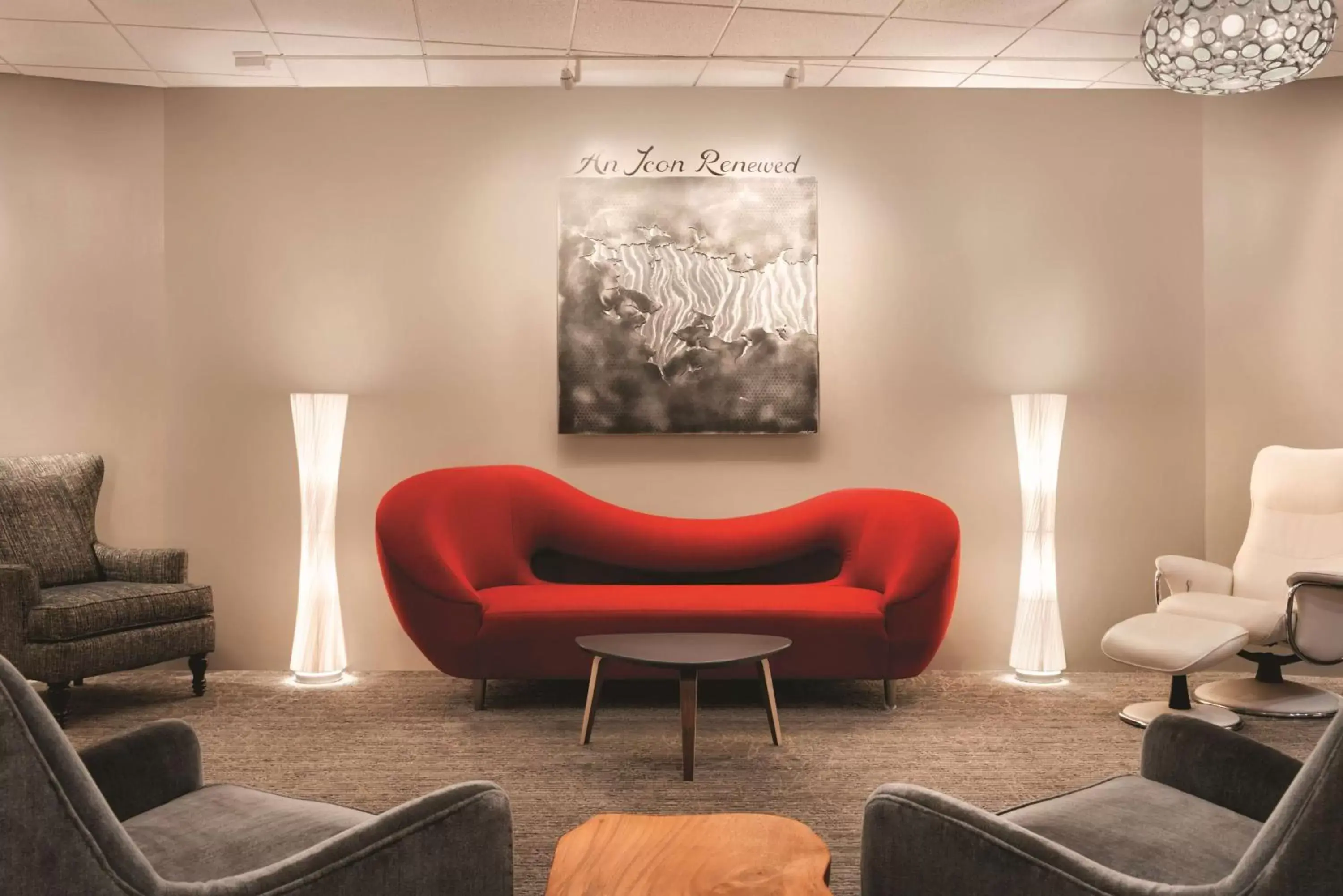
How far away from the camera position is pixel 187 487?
5.14 m

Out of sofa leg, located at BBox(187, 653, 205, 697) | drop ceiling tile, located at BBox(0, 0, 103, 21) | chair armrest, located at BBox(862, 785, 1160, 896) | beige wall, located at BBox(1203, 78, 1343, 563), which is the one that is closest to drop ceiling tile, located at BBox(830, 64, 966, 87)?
beige wall, located at BBox(1203, 78, 1343, 563)

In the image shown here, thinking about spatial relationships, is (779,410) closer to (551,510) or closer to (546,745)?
(551,510)

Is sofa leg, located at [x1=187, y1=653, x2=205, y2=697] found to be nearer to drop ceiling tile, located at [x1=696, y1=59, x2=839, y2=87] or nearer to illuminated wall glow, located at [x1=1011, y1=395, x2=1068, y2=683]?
drop ceiling tile, located at [x1=696, y1=59, x2=839, y2=87]

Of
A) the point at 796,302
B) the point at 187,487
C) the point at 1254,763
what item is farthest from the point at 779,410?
the point at 1254,763

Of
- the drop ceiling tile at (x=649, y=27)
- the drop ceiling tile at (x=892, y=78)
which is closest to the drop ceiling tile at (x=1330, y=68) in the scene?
the drop ceiling tile at (x=892, y=78)

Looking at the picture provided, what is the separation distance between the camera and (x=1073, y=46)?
462 centimetres

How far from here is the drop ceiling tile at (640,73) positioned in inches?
192

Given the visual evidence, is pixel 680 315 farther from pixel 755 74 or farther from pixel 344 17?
pixel 344 17

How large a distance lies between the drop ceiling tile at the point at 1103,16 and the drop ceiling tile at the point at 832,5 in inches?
27.9

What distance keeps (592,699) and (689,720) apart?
597 millimetres

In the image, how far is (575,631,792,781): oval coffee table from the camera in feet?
11.1

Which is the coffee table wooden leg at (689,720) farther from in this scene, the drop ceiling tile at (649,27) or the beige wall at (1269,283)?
the beige wall at (1269,283)

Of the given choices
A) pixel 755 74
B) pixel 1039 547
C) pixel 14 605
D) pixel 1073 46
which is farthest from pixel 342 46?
pixel 1039 547

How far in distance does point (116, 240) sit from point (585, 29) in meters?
2.58
